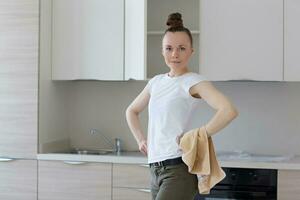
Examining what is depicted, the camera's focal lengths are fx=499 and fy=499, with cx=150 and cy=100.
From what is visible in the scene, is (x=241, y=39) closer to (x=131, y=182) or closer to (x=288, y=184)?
(x=288, y=184)

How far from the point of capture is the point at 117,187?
344 cm

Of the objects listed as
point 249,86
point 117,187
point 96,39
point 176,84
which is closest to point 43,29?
point 96,39

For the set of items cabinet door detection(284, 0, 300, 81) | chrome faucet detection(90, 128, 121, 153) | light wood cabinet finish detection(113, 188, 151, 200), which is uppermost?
cabinet door detection(284, 0, 300, 81)

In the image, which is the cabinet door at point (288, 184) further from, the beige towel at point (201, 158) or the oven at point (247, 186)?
the beige towel at point (201, 158)

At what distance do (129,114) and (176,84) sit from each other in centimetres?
35

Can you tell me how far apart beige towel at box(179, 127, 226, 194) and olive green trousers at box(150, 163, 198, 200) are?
0.10 ft

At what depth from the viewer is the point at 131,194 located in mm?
3414

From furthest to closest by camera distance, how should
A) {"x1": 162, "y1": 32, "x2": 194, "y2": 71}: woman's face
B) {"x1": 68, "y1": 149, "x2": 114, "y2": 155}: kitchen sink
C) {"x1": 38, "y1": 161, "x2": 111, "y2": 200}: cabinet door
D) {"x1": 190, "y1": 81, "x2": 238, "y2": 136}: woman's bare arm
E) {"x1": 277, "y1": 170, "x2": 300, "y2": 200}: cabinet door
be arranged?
{"x1": 68, "y1": 149, "x2": 114, "y2": 155}: kitchen sink
{"x1": 38, "y1": 161, "x2": 111, "y2": 200}: cabinet door
{"x1": 277, "y1": 170, "x2": 300, "y2": 200}: cabinet door
{"x1": 162, "y1": 32, "x2": 194, "y2": 71}: woman's face
{"x1": 190, "y1": 81, "x2": 238, "y2": 136}: woman's bare arm

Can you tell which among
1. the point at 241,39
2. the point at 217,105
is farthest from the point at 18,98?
the point at 217,105

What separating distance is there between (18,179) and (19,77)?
0.74 meters

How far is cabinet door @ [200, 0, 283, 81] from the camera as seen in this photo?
3.37 meters

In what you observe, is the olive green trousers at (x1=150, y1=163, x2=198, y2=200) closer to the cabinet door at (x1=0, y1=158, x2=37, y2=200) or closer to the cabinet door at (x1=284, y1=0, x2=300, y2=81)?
the cabinet door at (x1=284, y1=0, x2=300, y2=81)

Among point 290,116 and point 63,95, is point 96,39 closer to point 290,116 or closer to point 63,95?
point 63,95

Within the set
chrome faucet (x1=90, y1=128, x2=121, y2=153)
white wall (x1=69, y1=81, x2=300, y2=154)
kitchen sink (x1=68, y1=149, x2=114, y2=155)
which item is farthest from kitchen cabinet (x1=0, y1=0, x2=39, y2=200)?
white wall (x1=69, y1=81, x2=300, y2=154)
